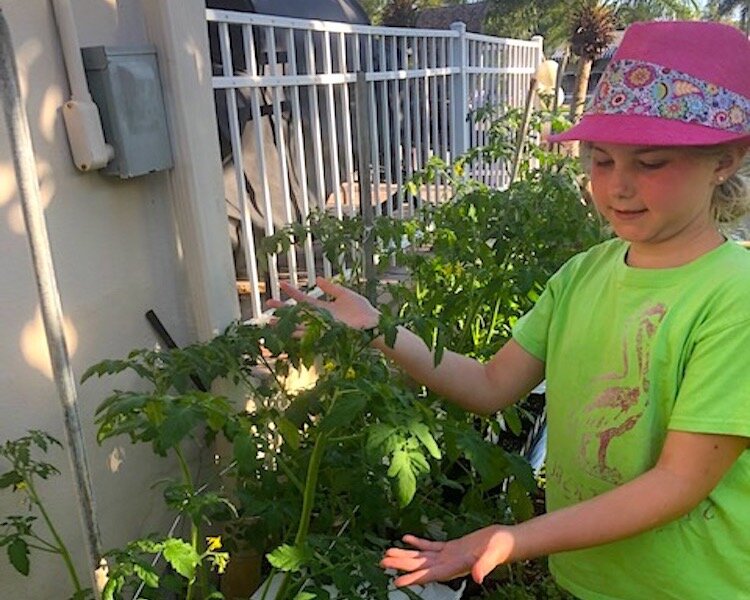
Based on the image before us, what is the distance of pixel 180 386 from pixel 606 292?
0.90 m

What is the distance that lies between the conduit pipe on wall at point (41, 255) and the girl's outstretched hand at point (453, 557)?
551 mm

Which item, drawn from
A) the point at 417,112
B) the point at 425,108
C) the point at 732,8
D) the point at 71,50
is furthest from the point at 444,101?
the point at 732,8

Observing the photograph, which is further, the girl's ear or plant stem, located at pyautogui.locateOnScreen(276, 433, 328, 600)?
plant stem, located at pyautogui.locateOnScreen(276, 433, 328, 600)

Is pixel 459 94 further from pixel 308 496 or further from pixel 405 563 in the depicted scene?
pixel 405 563

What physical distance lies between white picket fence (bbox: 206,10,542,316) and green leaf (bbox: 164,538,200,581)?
1771 millimetres

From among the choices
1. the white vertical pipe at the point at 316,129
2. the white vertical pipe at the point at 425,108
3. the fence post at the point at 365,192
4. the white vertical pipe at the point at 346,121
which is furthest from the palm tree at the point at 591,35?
the fence post at the point at 365,192

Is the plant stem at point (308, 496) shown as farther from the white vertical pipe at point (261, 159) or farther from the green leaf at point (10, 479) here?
the white vertical pipe at point (261, 159)

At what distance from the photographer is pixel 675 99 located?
4.24 feet

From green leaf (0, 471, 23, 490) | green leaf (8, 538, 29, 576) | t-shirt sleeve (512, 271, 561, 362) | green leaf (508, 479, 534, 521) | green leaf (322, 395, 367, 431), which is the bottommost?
green leaf (508, 479, 534, 521)

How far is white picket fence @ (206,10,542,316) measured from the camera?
330cm

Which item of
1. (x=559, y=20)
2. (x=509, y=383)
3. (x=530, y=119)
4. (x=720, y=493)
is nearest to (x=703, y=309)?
(x=720, y=493)

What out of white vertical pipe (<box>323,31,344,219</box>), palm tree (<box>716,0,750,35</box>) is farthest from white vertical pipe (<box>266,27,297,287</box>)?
palm tree (<box>716,0,750,35</box>)

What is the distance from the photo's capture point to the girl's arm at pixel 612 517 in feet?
4.09

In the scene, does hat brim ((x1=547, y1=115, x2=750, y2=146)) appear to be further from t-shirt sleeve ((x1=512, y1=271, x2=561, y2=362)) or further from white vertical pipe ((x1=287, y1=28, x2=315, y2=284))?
white vertical pipe ((x1=287, y1=28, x2=315, y2=284))
